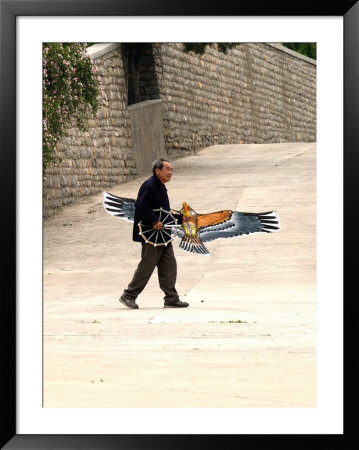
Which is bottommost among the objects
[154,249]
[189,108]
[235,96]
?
[154,249]

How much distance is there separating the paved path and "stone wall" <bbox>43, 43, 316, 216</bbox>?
726 mm

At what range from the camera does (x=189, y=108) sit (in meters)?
26.6

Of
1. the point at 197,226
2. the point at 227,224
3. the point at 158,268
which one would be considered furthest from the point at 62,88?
the point at 227,224

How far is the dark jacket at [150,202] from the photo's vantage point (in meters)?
9.58

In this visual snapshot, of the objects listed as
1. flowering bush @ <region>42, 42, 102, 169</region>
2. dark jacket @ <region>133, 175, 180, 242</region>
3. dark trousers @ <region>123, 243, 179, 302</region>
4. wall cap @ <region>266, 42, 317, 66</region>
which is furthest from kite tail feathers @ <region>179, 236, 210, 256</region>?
wall cap @ <region>266, 42, 317, 66</region>

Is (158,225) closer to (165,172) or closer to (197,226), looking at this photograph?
(197,226)

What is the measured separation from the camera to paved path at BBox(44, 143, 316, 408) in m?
6.22

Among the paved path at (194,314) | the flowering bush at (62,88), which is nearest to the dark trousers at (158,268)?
the paved path at (194,314)

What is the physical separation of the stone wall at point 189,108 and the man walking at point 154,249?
7.87 m

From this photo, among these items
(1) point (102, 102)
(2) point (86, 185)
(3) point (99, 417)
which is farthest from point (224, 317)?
(1) point (102, 102)

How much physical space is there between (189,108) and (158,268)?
55.3 feet

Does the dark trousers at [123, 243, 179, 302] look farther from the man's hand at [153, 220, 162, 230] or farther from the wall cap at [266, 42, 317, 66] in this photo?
the wall cap at [266, 42, 317, 66]

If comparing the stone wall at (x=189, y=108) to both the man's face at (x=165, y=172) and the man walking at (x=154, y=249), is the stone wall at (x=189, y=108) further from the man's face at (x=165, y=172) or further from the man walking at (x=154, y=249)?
the man's face at (x=165, y=172)

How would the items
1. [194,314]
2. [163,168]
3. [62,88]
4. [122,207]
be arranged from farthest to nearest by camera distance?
[62,88] → [122,207] → [194,314] → [163,168]
